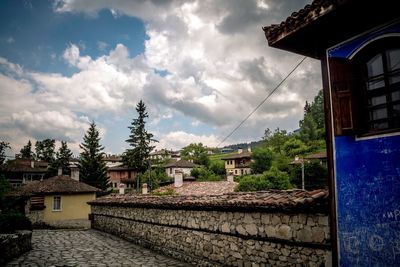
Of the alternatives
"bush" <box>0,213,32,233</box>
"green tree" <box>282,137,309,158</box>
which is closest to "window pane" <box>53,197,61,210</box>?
"bush" <box>0,213,32,233</box>

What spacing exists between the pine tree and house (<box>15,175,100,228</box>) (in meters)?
18.1

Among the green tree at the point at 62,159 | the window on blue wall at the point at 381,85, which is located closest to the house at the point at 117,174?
the green tree at the point at 62,159

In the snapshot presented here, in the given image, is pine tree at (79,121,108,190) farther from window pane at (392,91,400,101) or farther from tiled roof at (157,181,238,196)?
window pane at (392,91,400,101)

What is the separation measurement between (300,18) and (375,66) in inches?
57.7

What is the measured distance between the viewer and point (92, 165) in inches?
1852

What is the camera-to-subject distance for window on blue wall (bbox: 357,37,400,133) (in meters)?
4.49

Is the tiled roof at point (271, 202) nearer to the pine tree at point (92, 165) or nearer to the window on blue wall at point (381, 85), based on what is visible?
the window on blue wall at point (381, 85)

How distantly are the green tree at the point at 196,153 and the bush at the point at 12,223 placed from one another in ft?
228

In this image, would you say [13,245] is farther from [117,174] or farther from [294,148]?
[294,148]

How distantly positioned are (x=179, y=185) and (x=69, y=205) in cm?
1053

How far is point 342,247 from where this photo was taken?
4.92 m

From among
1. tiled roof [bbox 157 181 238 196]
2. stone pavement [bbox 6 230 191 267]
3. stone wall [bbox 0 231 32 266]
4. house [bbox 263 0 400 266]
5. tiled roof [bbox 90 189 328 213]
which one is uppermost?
house [bbox 263 0 400 266]

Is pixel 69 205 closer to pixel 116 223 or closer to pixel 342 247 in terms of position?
pixel 116 223

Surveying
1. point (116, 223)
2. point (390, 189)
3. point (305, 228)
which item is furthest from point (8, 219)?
point (390, 189)
